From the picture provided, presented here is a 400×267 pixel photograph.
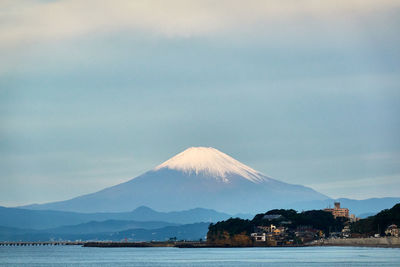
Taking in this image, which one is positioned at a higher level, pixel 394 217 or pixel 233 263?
pixel 394 217

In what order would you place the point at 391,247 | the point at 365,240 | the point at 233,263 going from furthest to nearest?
1. the point at 365,240
2. the point at 391,247
3. the point at 233,263

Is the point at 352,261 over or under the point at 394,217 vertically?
under

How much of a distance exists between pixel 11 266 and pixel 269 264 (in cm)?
3922

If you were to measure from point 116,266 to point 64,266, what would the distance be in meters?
9.67

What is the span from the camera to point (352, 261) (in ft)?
409

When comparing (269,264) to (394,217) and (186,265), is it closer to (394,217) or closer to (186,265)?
(186,265)

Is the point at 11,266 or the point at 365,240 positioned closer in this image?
the point at 11,266

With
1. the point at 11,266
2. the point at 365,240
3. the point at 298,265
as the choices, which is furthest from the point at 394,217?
the point at 11,266

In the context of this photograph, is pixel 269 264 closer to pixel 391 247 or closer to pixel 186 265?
pixel 186 265

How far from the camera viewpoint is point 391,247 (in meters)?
175

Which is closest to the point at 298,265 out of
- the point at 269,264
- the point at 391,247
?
the point at 269,264

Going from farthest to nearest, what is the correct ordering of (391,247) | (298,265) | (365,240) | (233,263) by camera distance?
(365,240)
(391,247)
(233,263)
(298,265)

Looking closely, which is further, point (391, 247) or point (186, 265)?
point (391, 247)

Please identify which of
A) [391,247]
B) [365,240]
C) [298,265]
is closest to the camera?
[298,265]
